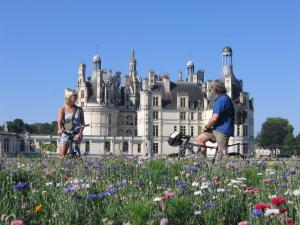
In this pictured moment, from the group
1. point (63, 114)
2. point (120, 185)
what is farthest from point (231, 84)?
point (120, 185)

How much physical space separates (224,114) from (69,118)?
3.33 meters

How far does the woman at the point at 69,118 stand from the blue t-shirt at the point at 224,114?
2.89m

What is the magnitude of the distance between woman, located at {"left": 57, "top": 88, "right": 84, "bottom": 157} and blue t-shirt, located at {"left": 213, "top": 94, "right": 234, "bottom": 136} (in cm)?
289

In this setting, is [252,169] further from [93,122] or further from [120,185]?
[93,122]

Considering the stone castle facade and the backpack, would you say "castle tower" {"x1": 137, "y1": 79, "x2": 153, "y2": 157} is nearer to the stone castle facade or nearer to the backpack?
the stone castle facade

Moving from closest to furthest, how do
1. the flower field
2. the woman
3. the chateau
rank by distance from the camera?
the flower field < the woman < the chateau

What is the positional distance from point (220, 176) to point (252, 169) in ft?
2.69

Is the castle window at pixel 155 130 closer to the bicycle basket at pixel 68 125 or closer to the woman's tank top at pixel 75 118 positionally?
the woman's tank top at pixel 75 118

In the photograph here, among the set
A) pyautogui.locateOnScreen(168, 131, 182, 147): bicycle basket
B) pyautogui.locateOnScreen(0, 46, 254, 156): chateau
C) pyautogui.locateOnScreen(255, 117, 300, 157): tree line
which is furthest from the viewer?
pyautogui.locateOnScreen(255, 117, 300, 157): tree line

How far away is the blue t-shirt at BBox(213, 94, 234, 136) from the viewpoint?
10820 millimetres

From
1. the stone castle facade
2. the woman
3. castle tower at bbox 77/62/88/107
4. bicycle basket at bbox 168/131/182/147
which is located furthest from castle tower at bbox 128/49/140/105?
bicycle basket at bbox 168/131/182/147

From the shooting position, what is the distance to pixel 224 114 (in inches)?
429

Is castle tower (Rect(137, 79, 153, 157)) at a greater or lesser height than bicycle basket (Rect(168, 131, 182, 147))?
greater

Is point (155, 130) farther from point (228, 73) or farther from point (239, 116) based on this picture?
point (239, 116)
